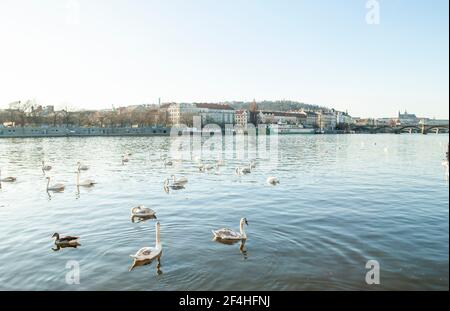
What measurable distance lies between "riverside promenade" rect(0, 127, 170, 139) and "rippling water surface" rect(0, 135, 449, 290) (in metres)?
82.7

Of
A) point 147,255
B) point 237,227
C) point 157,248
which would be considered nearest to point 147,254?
point 147,255

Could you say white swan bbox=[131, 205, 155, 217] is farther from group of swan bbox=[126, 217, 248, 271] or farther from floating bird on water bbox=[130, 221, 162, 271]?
floating bird on water bbox=[130, 221, 162, 271]

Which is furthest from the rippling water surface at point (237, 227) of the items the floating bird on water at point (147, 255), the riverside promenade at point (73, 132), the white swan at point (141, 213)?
the riverside promenade at point (73, 132)

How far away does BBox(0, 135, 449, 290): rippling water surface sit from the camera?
9688mm

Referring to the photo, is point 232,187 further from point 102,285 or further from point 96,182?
point 102,285

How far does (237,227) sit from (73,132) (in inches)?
4023

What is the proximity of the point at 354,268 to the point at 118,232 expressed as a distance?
8137 mm

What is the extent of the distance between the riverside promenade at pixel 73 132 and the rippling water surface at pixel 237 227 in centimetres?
8266

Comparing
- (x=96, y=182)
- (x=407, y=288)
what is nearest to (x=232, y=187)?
(x=96, y=182)

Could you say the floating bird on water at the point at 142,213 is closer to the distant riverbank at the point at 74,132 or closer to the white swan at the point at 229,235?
the white swan at the point at 229,235

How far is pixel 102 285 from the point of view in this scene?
30.9 ft

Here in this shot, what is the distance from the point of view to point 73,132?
10662cm

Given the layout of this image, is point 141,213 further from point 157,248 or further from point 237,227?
point 157,248

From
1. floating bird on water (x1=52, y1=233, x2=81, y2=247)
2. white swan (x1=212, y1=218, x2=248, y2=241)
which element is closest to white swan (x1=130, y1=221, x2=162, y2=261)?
white swan (x1=212, y1=218, x2=248, y2=241)
